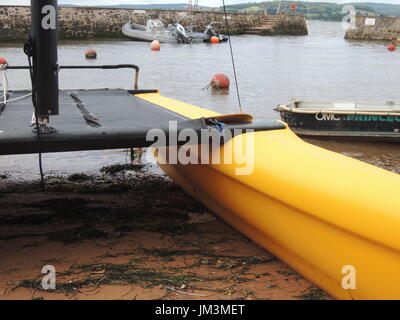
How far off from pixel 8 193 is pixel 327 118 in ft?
16.9

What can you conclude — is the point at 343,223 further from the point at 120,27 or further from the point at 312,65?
the point at 120,27

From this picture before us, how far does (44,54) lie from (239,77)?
14.3m

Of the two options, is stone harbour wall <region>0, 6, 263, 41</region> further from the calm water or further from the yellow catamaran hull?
the yellow catamaran hull

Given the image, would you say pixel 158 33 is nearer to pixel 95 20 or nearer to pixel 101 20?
pixel 101 20

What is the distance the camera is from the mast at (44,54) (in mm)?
3270

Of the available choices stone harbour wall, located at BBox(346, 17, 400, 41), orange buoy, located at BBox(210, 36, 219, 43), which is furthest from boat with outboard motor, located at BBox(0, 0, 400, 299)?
stone harbour wall, located at BBox(346, 17, 400, 41)

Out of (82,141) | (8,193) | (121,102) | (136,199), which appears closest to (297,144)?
(82,141)

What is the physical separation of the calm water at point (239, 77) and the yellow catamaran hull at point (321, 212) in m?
2.98

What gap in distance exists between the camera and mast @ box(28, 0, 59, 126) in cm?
327

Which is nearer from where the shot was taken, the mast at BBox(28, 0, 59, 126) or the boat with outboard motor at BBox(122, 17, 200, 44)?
the mast at BBox(28, 0, 59, 126)

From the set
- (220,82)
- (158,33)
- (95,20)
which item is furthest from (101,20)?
(220,82)

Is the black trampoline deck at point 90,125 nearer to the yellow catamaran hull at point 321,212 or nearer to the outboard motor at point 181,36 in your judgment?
the yellow catamaran hull at point 321,212

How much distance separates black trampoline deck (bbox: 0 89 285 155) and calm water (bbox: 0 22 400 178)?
55.8 inches

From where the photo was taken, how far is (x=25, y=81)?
45.8ft
